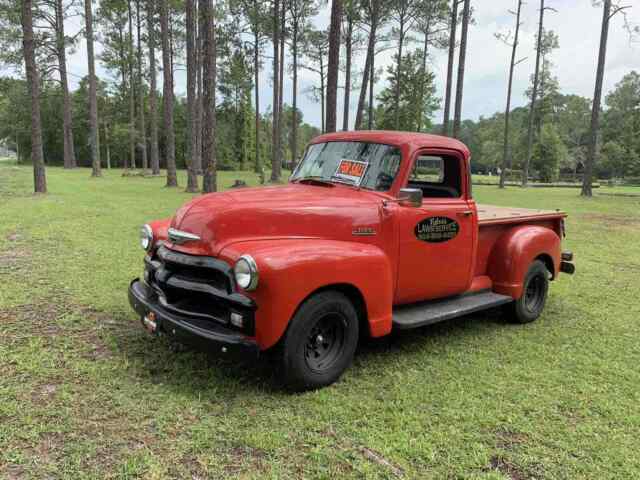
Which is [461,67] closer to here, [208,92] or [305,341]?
[208,92]

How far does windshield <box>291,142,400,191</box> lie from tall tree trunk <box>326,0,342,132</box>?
7944mm

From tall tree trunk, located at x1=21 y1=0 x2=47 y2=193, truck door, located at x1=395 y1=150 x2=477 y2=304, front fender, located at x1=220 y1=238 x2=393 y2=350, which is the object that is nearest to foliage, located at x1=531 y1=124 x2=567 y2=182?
tall tree trunk, located at x1=21 y1=0 x2=47 y2=193

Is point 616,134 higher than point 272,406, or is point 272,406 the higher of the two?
point 616,134

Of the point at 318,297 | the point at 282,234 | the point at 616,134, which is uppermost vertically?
the point at 616,134

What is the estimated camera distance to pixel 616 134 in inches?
2574

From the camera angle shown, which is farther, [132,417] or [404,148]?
[404,148]

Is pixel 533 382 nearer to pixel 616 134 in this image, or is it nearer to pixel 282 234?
pixel 282 234

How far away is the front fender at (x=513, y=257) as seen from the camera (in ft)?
16.8

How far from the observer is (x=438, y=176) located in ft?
16.5

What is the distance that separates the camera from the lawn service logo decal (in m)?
4.20

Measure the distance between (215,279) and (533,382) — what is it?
2.73 m

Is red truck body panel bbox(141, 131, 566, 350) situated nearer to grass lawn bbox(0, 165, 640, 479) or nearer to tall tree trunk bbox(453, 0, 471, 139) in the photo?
grass lawn bbox(0, 165, 640, 479)

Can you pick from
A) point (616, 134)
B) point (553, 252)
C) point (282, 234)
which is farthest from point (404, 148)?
point (616, 134)

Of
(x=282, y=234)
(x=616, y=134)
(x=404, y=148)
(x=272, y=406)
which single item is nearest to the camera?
(x=272, y=406)
